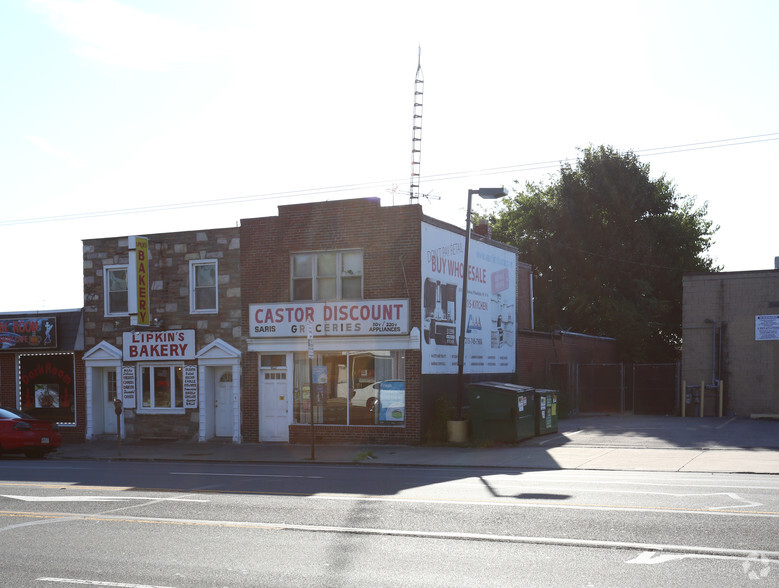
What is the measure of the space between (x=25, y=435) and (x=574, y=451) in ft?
47.8

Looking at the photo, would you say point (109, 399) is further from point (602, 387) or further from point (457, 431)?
point (602, 387)

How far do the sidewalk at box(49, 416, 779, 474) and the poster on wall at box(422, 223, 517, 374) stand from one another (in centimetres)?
322

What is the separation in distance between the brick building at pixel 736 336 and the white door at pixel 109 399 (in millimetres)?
21222

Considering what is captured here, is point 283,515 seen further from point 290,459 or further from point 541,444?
point 541,444

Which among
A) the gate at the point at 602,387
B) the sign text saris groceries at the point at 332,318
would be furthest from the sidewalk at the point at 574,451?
the gate at the point at 602,387

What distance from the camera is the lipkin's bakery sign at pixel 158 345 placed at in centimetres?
2755

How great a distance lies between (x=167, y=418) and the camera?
2781 centimetres

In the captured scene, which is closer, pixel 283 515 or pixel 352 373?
pixel 283 515

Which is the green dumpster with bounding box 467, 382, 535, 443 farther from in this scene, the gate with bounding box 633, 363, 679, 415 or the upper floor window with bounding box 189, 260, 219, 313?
the gate with bounding box 633, 363, 679, 415

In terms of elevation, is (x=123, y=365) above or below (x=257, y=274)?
below

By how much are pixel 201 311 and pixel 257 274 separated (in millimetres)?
2379

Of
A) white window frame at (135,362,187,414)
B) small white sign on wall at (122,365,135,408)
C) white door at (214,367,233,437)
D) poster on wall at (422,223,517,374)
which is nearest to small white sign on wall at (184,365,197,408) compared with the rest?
white window frame at (135,362,187,414)

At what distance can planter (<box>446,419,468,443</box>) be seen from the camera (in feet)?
78.0

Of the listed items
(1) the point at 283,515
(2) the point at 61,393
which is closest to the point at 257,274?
(2) the point at 61,393
